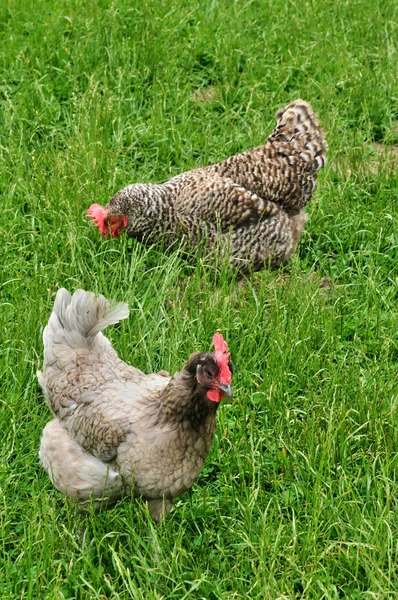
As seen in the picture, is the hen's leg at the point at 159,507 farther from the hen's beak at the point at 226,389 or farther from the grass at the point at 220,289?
the hen's beak at the point at 226,389

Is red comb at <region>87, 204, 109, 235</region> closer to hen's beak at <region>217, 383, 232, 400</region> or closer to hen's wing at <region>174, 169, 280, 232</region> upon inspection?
hen's wing at <region>174, 169, 280, 232</region>

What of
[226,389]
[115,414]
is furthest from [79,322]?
[226,389]

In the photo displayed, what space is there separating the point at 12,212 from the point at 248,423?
2.44 meters

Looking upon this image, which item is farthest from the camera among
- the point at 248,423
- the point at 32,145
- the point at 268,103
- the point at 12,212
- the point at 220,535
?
the point at 268,103

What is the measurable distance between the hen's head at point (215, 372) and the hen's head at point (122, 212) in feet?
7.17

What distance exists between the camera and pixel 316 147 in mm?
6328

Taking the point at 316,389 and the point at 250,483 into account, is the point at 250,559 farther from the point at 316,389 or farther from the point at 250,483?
the point at 316,389

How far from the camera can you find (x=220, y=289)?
5.63 metres

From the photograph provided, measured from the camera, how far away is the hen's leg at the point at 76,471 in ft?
13.6

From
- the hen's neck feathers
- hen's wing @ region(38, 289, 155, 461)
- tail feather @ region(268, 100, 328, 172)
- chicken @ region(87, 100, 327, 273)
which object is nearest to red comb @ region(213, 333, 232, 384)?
the hen's neck feathers

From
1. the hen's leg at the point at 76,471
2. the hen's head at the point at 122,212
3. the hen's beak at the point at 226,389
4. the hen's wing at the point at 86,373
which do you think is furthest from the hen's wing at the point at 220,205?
the hen's beak at the point at 226,389

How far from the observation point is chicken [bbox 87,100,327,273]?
19.5ft

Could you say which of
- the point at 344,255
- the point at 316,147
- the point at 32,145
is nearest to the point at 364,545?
the point at 344,255

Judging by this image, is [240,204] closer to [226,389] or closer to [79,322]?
[79,322]
